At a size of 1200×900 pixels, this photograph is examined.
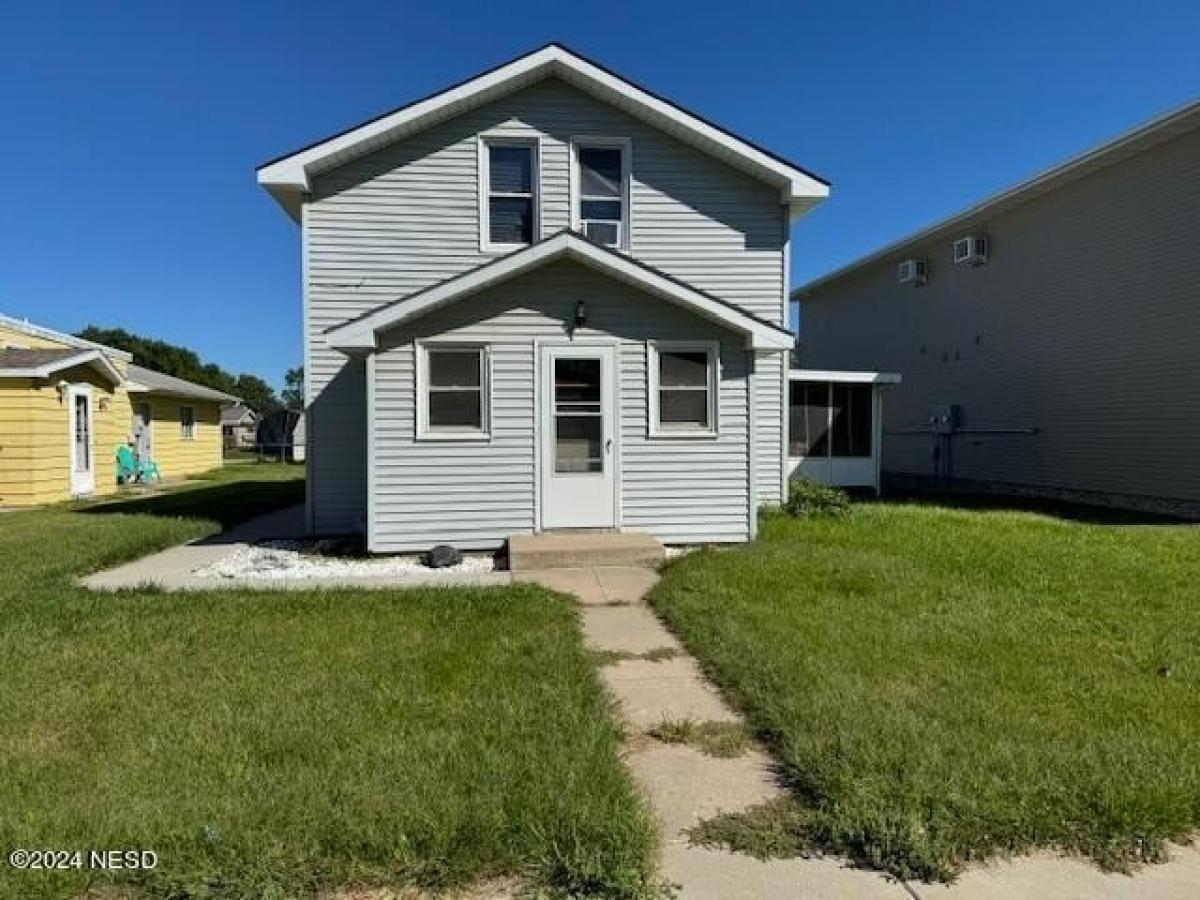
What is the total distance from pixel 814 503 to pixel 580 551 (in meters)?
4.46

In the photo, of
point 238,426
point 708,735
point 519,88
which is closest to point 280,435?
point 238,426

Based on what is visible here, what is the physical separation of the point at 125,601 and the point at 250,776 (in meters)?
4.12

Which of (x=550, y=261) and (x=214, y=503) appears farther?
(x=214, y=503)

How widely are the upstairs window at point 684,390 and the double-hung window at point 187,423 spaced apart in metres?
21.0

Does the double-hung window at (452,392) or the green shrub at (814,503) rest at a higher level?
the double-hung window at (452,392)

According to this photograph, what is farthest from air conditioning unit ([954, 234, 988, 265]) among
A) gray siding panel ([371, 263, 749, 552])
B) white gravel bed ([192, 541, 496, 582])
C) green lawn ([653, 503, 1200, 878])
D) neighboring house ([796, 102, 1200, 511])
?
white gravel bed ([192, 541, 496, 582])

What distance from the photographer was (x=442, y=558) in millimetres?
8273

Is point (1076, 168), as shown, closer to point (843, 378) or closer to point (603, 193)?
point (843, 378)

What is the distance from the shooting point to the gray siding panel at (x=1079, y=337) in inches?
490

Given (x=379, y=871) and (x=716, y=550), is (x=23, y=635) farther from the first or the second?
(x=716, y=550)

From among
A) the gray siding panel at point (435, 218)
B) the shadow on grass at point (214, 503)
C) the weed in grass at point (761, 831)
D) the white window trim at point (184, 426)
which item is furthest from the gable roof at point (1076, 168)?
the white window trim at point (184, 426)

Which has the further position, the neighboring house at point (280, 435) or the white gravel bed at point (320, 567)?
the neighboring house at point (280, 435)

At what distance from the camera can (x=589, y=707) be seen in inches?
157

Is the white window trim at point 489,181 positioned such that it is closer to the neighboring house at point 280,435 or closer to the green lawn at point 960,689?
the green lawn at point 960,689
